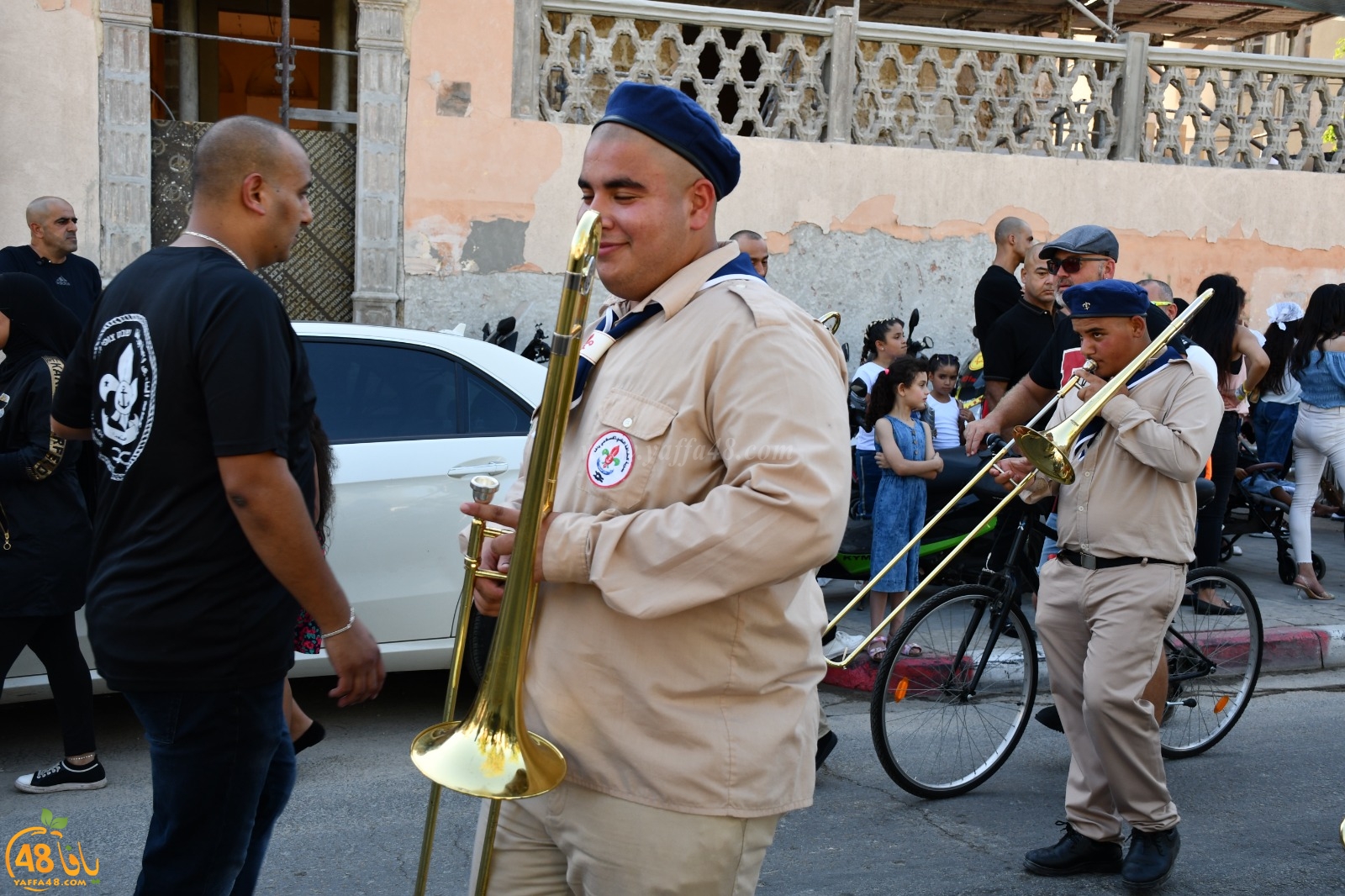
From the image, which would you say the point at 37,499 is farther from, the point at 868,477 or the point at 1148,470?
the point at 868,477

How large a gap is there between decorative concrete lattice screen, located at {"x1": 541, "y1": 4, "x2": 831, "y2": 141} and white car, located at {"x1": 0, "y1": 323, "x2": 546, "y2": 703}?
5.16 m

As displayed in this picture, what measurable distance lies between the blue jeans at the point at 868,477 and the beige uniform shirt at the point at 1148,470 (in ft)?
8.89

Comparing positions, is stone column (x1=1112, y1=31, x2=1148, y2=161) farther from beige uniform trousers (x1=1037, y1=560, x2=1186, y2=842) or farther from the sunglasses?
beige uniform trousers (x1=1037, y1=560, x2=1186, y2=842)

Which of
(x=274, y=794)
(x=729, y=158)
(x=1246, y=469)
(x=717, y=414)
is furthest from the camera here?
(x=1246, y=469)

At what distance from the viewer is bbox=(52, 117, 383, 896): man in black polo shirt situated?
2.55 metres

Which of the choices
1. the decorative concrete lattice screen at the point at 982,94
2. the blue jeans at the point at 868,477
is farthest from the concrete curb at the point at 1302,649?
the decorative concrete lattice screen at the point at 982,94

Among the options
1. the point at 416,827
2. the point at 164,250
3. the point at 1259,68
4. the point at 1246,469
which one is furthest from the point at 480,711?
the point at 1259,68

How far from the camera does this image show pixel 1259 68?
11.6 metres

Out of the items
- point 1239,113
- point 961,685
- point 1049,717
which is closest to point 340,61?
point 1239,113

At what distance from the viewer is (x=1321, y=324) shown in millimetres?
8477

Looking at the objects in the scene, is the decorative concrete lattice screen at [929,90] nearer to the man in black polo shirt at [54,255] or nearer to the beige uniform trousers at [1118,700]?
the man in black polo shirt at [54,255]

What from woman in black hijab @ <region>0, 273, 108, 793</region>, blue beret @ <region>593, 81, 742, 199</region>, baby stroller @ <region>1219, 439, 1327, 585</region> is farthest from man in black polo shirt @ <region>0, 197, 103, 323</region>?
baby stroller @ <region>1219, 439, 1327, 585</region>

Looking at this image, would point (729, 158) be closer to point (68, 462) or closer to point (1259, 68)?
point (68, 462)

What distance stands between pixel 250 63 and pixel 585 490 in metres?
14.7
